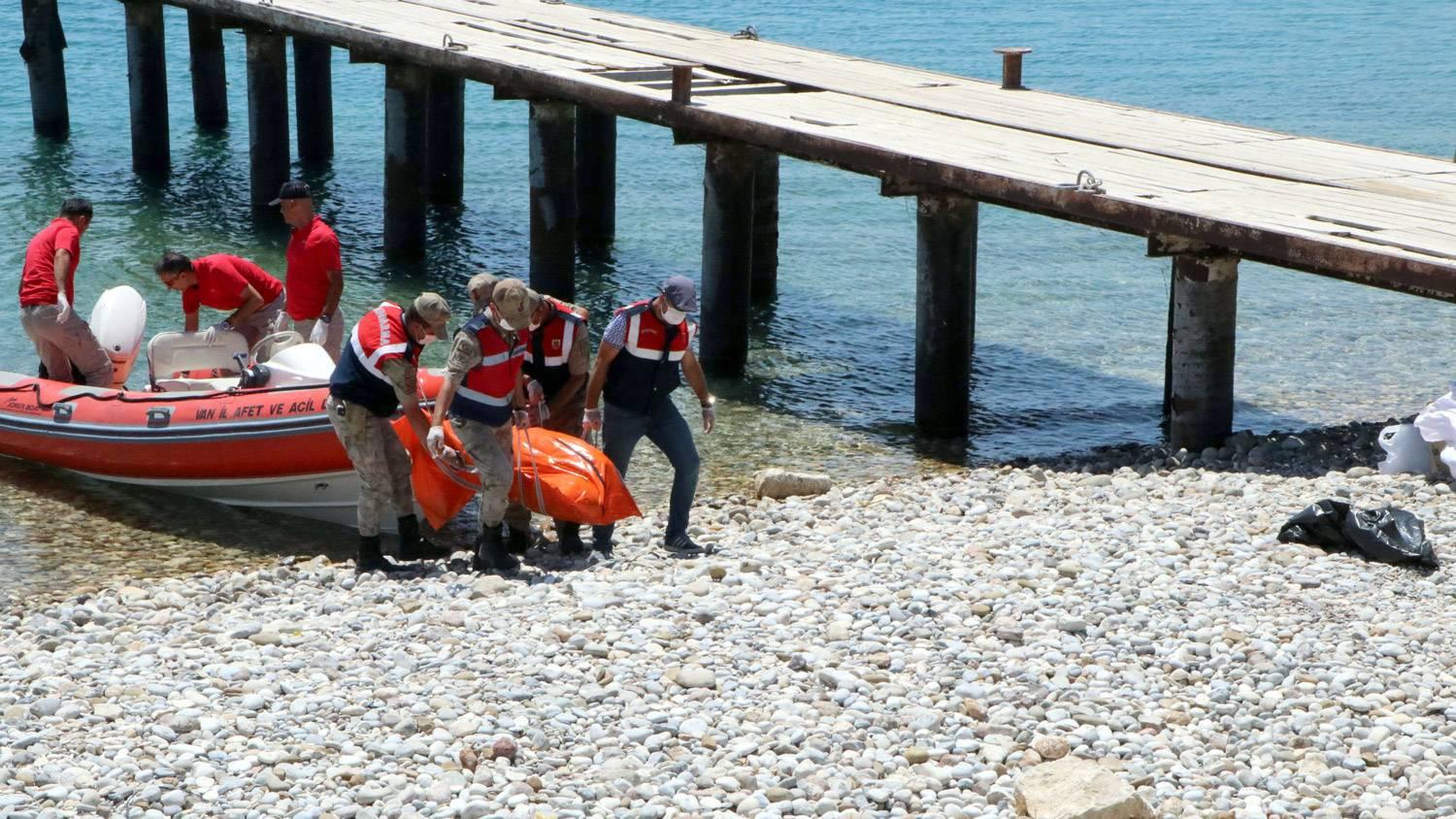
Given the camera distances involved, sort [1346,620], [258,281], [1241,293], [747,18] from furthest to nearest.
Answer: [747,18]
[1241,293]
[258,281]
[1346,620]

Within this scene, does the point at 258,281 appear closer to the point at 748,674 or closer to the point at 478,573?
the point at 478,573

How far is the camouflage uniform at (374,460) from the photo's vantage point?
28.2ft

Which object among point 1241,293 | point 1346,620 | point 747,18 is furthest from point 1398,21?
point 1346,620

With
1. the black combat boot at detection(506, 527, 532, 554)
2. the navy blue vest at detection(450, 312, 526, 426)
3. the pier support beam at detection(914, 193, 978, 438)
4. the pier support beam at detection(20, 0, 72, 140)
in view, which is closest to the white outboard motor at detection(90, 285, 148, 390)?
the black combat boot at detection(506, 527, 532, 554)

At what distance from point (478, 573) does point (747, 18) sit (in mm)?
35435

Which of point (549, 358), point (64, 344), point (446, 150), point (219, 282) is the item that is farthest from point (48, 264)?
point (446, 150)

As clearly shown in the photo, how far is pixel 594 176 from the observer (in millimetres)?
19281

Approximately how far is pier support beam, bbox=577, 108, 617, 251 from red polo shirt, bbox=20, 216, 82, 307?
8344 mm

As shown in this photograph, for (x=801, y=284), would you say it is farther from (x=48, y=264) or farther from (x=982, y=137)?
(x=48, y=264)

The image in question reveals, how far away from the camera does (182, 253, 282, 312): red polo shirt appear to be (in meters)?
10.8

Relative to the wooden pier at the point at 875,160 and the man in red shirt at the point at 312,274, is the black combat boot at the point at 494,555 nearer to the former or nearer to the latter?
the man in red shirt at the point at 312,274

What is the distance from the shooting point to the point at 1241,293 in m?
17.8

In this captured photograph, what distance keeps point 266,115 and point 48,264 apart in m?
8.35

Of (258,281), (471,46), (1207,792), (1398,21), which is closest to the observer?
(1207,792)
